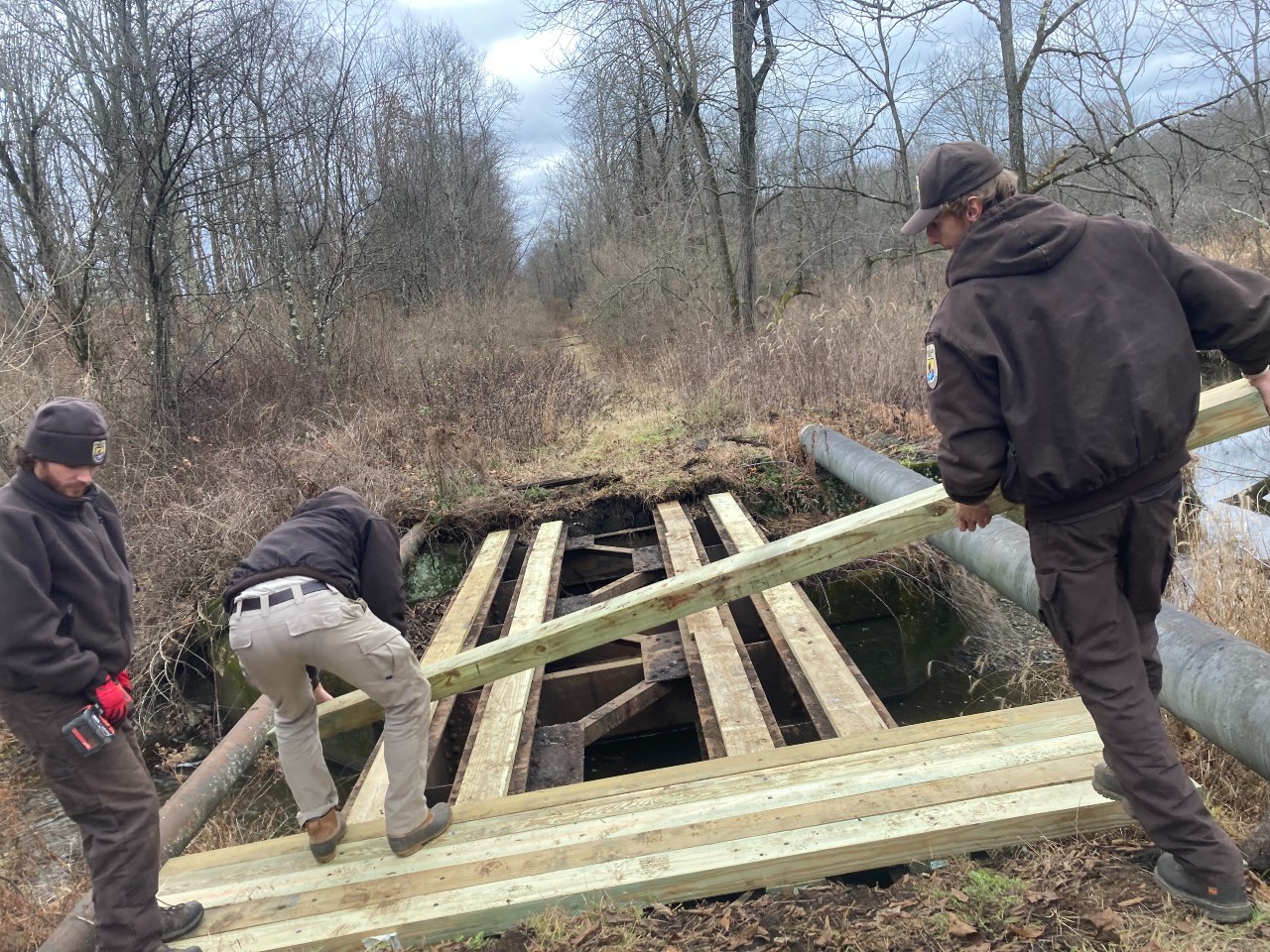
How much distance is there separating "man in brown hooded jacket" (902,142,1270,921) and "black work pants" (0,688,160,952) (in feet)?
9.05

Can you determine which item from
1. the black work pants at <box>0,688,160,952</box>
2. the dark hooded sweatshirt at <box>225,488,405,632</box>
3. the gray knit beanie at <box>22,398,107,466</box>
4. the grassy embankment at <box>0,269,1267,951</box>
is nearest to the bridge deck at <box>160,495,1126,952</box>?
the grassy embankment at <box>0,269,1267,951</box>

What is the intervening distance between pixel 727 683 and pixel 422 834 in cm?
169

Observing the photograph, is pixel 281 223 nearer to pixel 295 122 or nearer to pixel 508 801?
pixel 295 122

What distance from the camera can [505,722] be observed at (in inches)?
155

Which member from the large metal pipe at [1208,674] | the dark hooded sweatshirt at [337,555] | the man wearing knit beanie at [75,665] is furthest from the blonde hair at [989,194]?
the man wearing knit beanie at [75,665]

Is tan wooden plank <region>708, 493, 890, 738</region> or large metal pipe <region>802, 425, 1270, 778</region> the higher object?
large metal pipe <region>802, 425, 1270, 778</region>

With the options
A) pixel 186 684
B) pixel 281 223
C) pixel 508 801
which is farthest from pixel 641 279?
pixel 508 801

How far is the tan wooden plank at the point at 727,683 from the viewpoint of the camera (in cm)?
350

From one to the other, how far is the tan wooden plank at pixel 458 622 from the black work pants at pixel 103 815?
0.78 m

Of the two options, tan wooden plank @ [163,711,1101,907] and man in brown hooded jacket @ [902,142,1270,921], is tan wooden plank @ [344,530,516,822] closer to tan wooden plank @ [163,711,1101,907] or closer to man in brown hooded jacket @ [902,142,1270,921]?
tan wooden plank @ [163,711,1101,907]

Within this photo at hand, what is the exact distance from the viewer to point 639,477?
7633mm

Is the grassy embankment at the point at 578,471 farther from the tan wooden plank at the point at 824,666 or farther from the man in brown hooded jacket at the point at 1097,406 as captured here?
the tan wooden plank at the point at 824,666

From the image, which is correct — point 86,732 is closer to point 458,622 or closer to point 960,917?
point 960,917

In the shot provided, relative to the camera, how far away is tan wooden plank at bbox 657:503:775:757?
3504 mm
